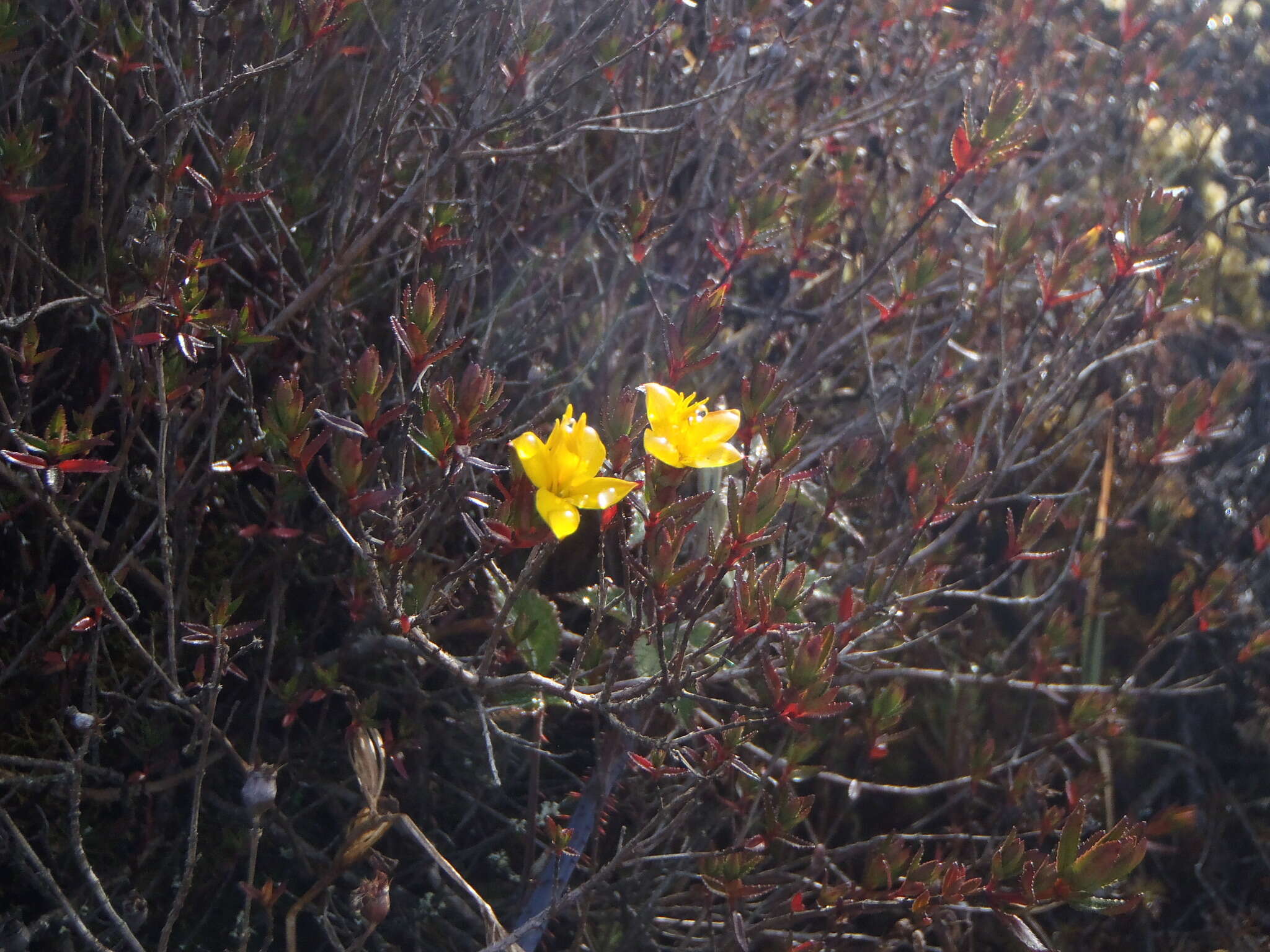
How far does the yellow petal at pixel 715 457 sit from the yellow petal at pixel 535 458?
182 mm

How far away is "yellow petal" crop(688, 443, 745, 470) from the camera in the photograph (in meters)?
1.28

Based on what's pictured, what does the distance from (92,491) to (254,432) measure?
0.27 meters

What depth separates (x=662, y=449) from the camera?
1261 millimetres

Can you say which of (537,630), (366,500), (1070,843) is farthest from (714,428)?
(1070,843)

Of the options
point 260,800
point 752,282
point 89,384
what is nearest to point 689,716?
point 260,800

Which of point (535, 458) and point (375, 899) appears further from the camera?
point (375, 899)

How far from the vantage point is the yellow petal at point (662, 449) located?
126 centimetres

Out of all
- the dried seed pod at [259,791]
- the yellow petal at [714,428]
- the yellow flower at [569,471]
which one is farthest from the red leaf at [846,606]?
the dried seed pod at [259,791]

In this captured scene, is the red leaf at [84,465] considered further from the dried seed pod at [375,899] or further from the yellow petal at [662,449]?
the yellow petal at [662,449]

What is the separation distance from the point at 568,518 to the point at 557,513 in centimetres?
1

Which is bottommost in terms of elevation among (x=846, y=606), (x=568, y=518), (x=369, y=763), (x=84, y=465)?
(x=369, y=763)

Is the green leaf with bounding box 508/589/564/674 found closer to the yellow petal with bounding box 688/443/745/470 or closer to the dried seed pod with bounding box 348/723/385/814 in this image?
the dried seed pod with bounding box 348/723/385/814

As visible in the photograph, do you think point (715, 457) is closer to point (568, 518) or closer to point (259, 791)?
point (568, 518)

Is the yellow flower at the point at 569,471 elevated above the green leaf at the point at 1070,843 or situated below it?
above
